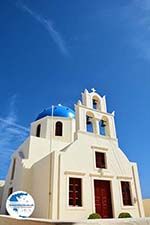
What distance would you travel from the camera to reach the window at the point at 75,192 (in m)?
11.9

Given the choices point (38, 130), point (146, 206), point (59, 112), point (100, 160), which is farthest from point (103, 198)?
point (59, 112)

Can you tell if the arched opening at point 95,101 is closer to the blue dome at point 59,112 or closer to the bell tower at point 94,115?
the bell tower at point 94,115

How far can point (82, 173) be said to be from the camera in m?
12.8

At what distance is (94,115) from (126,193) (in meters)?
A: 6.41

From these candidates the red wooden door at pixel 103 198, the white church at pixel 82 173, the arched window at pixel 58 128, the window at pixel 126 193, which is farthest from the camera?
the arched window at pixel 58 128

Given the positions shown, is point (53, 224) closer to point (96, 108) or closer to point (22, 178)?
Result: point (22, 178)

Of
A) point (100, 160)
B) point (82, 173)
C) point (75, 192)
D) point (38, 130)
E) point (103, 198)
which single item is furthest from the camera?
point (38, 130)

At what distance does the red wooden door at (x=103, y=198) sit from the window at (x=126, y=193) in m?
1.33

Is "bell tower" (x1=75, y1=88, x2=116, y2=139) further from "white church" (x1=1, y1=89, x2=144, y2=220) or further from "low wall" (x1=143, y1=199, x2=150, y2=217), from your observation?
"low wall" (x1=143, y1=199, x2=150, y2=217)

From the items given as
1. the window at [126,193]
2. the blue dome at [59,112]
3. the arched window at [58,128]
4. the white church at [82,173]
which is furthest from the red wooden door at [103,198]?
the blue dome at [59,112]

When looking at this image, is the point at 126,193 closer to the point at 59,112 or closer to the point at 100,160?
the point at 100,160

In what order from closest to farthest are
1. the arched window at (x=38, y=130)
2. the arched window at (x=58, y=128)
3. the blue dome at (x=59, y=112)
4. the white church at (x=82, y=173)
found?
1. the white church at (x=82, y=173)
2. the arched window at (x=58, y=128)
3. the arched window at (x=38, y=130)
4. the blue dome at (x=59, y=112)

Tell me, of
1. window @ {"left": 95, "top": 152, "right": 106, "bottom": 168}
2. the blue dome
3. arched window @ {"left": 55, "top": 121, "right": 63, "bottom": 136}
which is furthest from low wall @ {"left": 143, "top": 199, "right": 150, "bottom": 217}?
the blue dome

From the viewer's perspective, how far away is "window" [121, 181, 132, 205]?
13969 millimetres
